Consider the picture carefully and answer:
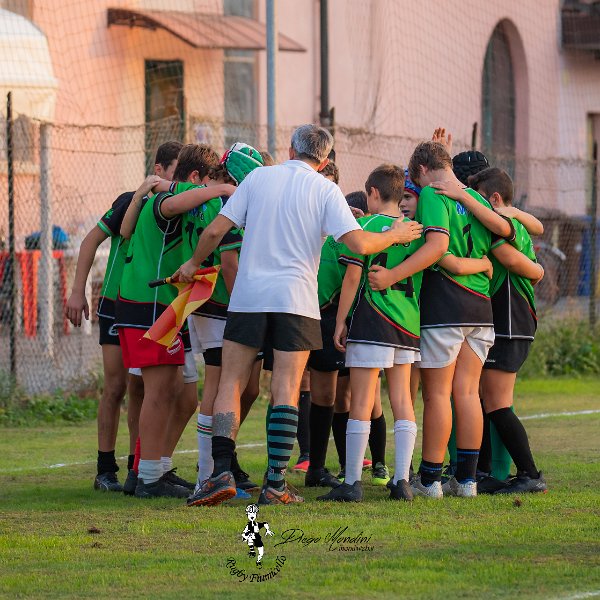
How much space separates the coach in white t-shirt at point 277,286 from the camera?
21.7ft

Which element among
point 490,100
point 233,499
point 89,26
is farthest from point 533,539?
point 490,100

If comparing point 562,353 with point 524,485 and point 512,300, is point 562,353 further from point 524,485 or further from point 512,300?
point 524,485

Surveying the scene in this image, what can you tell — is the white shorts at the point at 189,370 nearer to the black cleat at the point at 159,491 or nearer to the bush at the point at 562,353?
the black cleat at the point at 159,491

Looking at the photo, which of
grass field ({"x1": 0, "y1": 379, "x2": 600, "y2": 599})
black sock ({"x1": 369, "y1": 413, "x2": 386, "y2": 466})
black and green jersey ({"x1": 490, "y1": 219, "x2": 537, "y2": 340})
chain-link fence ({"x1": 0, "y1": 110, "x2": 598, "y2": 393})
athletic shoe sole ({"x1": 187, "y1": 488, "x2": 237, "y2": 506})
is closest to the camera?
grass field ({"x1": 0, "y1": 379, "x2": 600, "y2": 599})

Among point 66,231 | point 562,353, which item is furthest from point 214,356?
point 562,353

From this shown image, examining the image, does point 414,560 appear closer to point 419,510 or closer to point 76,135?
point 419,510

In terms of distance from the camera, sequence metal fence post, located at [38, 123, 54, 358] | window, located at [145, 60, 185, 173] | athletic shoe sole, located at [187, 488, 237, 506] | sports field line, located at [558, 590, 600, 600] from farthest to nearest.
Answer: window, located at [145, 60, 185, 173] < metal fence post, located at [38, 123, 54, 358] < athletic shoe sole, located at [187, 488, 237, 506] < sports field line, located at [558, 590, 600, 600]

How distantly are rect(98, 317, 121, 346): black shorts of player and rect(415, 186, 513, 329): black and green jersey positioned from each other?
5.94 feet

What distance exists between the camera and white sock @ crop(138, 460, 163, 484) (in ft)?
23.2

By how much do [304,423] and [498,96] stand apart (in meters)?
18.7

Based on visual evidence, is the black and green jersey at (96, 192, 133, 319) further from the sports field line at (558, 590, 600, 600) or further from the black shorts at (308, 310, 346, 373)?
the sports field line at (558, 590, 600, 600)

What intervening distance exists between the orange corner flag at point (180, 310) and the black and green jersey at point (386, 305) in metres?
0.73

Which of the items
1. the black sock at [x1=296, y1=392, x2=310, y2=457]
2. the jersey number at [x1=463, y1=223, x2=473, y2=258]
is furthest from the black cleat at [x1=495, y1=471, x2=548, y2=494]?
the black sock at [x1=296, y1=392, x2=310, y2=457]

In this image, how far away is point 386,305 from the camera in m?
6.88
